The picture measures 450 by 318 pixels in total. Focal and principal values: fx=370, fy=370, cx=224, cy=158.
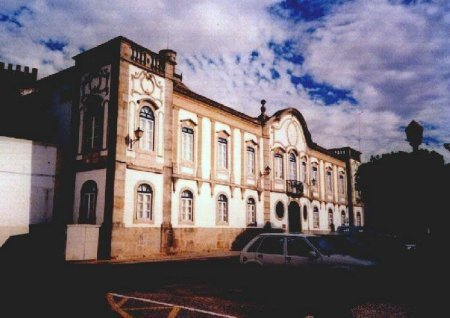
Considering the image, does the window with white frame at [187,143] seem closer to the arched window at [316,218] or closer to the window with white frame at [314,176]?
the window with white frame at [314,176]

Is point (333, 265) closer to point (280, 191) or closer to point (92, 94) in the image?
point (92, 94)

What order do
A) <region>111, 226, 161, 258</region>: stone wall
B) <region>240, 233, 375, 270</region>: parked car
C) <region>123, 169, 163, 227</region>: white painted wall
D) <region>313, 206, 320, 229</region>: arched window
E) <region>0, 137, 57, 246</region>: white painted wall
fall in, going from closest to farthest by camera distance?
<region>240, 233, 375, 270</region>: parked car → <region>111, 226, 161, 258</region>: stone wall → <region>0, 137, 57, 246</region>: white painted wall → <region>123, 169, 163, 227</region>: white painted wall → <region>313, 206, 320, 229</region>: arched window

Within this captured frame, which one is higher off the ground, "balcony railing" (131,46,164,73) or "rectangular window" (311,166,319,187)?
"balcony railing" (131,46,164,73)

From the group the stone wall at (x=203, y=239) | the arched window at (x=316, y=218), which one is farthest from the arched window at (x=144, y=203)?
the arched window at (x=316, y=218)

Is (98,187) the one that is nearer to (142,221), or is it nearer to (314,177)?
(142,221)

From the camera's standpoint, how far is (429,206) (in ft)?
25.0

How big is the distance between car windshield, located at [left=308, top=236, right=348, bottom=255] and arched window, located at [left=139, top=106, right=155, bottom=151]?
11892mm

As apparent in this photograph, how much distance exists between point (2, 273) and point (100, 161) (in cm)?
706

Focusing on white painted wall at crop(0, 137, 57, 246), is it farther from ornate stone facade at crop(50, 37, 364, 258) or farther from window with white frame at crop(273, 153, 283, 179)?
window with white frame at crop(273, 153, 283, 179)

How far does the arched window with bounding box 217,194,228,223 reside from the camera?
76.2 feet

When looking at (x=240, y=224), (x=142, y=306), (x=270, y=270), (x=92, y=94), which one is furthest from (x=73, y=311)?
(x=240, y=224)

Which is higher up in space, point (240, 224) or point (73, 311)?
point (240, 224)

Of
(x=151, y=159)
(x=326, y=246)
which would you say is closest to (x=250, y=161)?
(x=151, y=159)

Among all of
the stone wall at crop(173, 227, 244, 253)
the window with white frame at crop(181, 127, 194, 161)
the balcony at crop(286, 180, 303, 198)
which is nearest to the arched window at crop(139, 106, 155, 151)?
the window with white frame at crop(181, 127, 194, 161)
